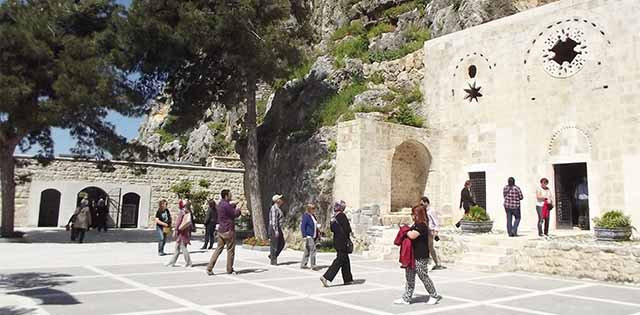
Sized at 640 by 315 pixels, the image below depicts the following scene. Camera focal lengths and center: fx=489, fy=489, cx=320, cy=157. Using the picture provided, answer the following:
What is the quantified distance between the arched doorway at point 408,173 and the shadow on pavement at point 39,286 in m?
11.7

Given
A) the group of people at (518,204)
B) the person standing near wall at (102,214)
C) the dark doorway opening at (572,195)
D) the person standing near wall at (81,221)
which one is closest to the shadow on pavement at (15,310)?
the group of people at (518,204)

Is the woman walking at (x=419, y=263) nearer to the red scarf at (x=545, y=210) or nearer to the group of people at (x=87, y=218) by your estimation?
the red scarf at (x=545, y=210)

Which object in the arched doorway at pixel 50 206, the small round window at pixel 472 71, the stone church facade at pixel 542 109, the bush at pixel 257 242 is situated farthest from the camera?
the arched doorway at pixel 50 206

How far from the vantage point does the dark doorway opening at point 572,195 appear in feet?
48.5

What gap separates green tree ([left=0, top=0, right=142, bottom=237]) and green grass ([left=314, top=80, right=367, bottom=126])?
6.99m

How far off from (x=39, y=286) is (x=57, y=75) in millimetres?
9850

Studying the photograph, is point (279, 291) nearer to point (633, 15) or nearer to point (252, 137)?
point (252, 137)

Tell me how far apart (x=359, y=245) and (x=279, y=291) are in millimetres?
7437

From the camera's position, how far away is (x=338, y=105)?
64.8 ft

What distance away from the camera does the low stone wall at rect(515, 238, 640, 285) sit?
9.50 metres

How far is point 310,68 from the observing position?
24.4 metres

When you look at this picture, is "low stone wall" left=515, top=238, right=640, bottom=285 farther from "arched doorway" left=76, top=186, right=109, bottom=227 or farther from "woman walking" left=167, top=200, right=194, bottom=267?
"arched doorway" left=76, top=186, right=109, bottom=227

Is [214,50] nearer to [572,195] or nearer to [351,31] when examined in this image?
→ [572,195]

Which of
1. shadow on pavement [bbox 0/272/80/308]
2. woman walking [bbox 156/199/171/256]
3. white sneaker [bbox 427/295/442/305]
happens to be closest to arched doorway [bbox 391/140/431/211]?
woman walking [bbox 156/199/171/256]
